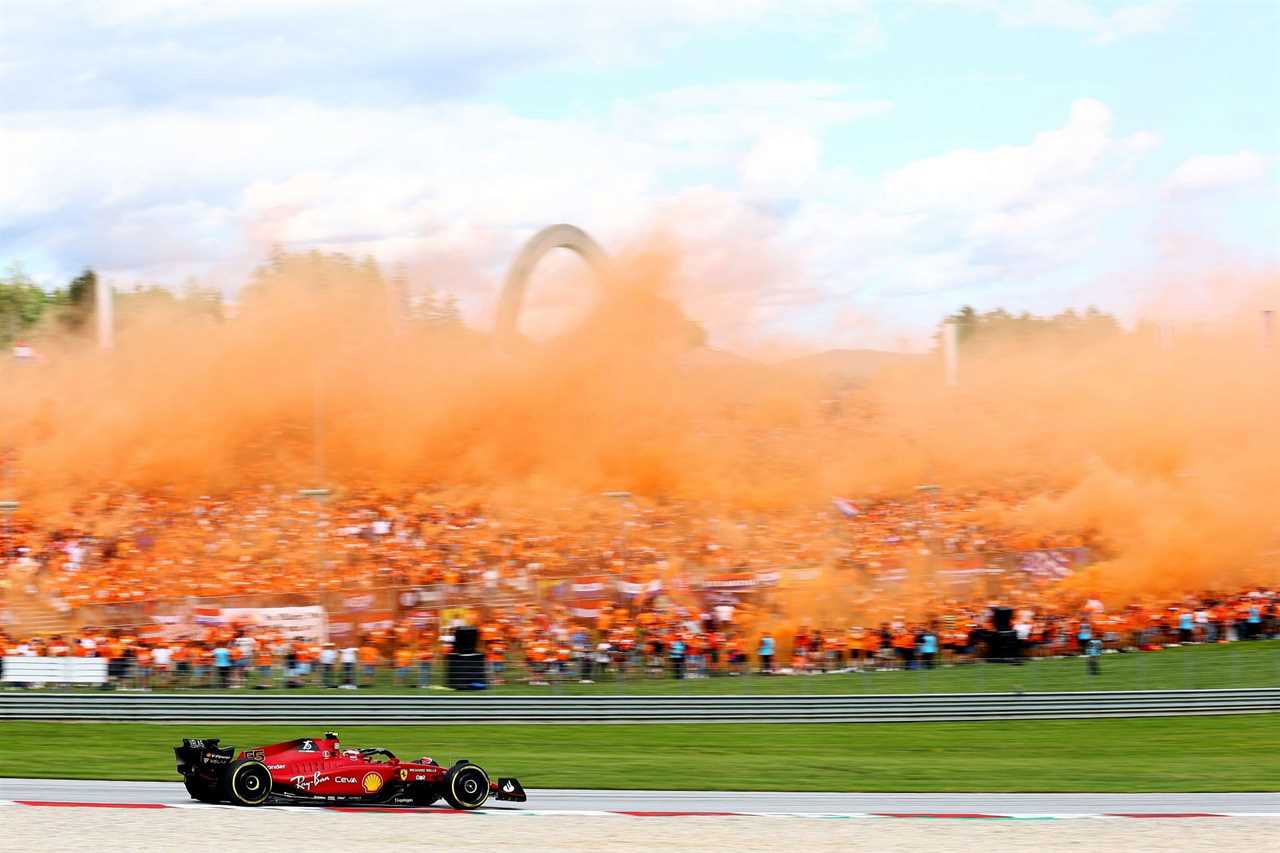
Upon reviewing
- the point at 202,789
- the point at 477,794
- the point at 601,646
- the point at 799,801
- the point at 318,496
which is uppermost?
the point at 318,496

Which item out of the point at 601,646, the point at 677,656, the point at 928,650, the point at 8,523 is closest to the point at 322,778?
the point at 601,646

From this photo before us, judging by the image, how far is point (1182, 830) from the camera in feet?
54.4

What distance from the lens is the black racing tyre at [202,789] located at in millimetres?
16969

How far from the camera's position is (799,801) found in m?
18.9

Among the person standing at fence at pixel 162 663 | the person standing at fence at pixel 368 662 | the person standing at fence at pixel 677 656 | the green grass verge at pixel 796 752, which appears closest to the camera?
the green grass verge at pixel 796 752

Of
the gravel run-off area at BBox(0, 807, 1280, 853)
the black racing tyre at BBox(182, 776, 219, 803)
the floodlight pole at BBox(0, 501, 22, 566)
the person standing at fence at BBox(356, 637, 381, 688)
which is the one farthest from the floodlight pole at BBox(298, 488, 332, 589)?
the gravel run-off area at BBox(0, 807, 1280, 853)

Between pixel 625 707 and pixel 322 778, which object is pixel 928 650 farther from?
pixel 322 778

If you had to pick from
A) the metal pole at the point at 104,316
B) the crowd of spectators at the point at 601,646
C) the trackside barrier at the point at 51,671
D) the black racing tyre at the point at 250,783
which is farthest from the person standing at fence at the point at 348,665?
the metal pole at the point at 104,316

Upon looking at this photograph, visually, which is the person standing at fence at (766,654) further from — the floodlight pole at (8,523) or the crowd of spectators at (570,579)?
the floodlight pole at (8,523)

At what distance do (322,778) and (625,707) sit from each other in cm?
1153

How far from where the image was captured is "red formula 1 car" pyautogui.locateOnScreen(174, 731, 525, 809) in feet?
55.0

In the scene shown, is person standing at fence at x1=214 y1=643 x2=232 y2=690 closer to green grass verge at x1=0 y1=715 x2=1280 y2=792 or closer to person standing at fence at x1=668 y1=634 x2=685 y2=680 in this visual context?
green grass verge at x1=0 y1=715 x2=1280 y2=792

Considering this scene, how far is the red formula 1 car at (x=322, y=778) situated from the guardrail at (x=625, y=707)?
9772mm

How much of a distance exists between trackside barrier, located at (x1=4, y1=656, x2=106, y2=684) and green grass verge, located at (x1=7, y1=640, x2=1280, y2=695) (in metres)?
3.43
